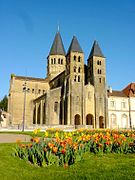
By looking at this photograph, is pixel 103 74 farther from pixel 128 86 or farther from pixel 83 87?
pixel 128 86

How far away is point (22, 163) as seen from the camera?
834 centimetres

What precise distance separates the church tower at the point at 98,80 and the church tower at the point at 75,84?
10.8 ft

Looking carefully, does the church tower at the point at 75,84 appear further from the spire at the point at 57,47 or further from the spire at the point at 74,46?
the spire at the point at 57,47

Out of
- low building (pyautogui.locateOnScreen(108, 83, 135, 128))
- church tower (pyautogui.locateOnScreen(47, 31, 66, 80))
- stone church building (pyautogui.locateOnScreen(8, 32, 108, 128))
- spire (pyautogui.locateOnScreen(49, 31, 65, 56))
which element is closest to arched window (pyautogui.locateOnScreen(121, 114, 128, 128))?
low building (pyautogui.locateOnScreen(108, 83, 135, 128))

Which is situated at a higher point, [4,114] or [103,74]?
[103,74]

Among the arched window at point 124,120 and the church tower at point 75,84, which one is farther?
the arched window at point 124,120

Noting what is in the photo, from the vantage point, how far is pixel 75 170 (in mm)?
7445

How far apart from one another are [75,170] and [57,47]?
A: 71482mm

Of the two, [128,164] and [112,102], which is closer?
[128,164]

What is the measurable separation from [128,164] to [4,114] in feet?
177

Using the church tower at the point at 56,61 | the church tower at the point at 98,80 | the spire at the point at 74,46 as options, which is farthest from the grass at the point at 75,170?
the church tower at the point at 56,61

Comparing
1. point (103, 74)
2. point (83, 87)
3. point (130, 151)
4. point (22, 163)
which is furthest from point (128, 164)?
point (103, 74)

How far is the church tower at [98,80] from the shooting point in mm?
54856

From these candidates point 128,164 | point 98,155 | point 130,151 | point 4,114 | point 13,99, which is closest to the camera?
point 128,164
